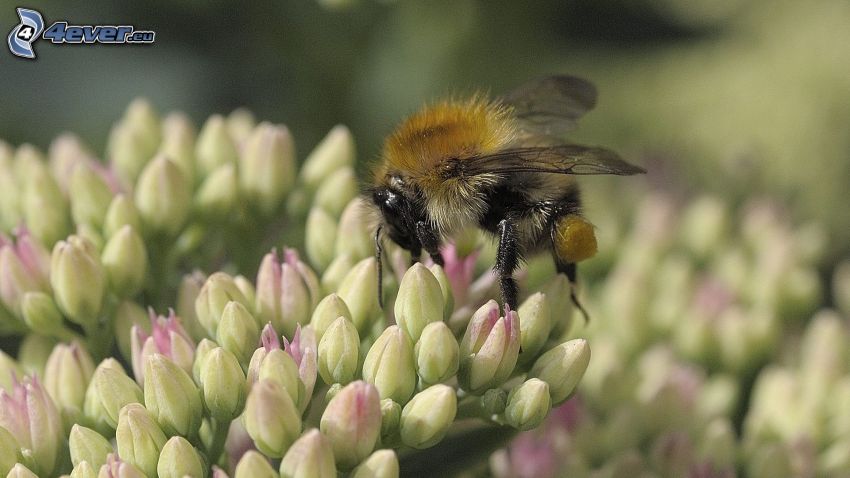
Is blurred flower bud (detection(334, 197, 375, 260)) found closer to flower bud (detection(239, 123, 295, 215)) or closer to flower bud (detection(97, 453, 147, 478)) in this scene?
flower bud (detection(239, 123, 295, 215))

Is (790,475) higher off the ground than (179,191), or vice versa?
(179,191)

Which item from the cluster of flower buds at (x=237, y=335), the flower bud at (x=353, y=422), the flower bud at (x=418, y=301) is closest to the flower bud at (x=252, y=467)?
the cluster of flower buds at (x=237, y=335)

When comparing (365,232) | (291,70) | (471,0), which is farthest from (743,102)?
(365,232)

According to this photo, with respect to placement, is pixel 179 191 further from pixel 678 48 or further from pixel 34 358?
pixel 678 48

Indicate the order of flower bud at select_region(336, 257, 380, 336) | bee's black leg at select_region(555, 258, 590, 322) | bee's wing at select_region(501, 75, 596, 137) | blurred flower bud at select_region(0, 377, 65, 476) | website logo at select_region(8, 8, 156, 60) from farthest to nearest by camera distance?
website logo at select_region(8, 8, 156, 60) < bee's wing at select_region(501, 75, 596, 137) < bee's black leg at select_region(555, 258, 590, 322) < flower bud at select_region(336, 257, 380, 336) < blurred flower bud at select_region(0, 377, 65, 476)

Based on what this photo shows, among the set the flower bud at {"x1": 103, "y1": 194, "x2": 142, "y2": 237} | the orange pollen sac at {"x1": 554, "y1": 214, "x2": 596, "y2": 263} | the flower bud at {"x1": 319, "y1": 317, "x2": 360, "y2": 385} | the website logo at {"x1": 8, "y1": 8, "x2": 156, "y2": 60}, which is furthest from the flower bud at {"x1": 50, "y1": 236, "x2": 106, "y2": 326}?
the website logo at {"x1": 8, "y1": 8, "x2": 156, "y2": 60}
